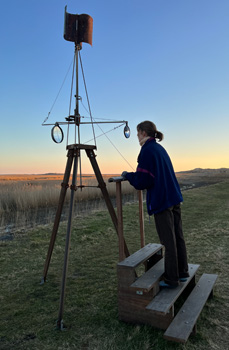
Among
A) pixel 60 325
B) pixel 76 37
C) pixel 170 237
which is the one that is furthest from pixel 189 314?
pixel 76 37

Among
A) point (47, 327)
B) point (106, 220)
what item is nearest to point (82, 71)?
point (47, 327)

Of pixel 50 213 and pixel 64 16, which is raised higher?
pixel 64 16

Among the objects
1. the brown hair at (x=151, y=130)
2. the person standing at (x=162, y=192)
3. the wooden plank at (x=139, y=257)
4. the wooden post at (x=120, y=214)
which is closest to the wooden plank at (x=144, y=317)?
the person standing at (x=162, y=192)

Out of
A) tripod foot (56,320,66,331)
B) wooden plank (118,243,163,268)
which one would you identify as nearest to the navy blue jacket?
wooden plank (118,243,163,268)

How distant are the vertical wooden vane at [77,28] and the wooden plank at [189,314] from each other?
3.41 m

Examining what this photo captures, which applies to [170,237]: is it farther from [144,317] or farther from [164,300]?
[144,317]

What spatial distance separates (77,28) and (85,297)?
3490 millimetres

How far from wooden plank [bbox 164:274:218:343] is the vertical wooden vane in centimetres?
341

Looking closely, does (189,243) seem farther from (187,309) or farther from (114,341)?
(114,341)

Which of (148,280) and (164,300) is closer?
(164,300)

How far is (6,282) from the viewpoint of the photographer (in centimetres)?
394

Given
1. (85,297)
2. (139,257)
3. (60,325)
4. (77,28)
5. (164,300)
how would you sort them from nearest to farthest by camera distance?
(164,300)
(60,325)
(139,257)
(85,297)
(77,28)

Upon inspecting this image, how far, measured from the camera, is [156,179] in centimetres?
263

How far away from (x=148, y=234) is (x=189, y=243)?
53.8 inches
